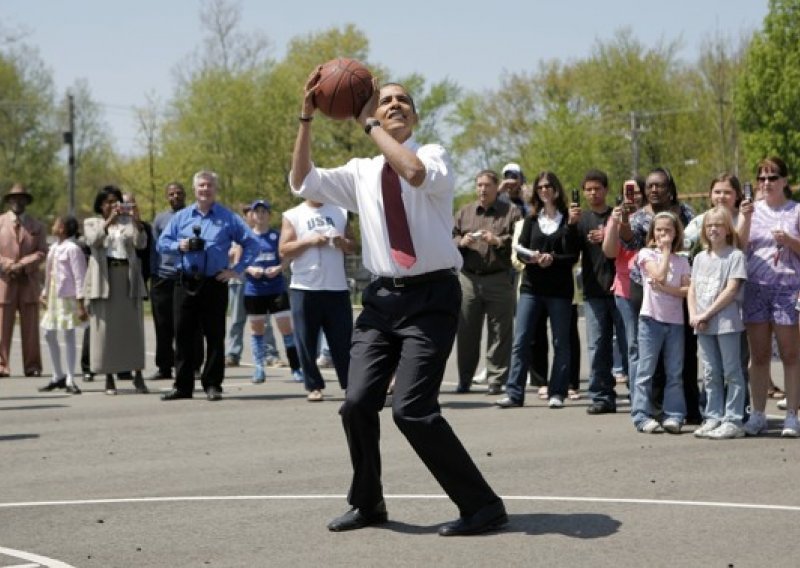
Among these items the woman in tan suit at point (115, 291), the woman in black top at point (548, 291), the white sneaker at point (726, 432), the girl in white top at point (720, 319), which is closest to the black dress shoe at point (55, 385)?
the woman in tan suit at point (115, 291)

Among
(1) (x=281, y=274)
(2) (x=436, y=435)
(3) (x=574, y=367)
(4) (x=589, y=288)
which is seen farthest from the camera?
(1) (x=281, y=274)

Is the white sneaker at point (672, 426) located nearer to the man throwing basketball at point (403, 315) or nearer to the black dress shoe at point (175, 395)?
the man throwing basketball at point (403, 315)

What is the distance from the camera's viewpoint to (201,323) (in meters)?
16.0

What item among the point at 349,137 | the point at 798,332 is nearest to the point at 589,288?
the point at 798,332

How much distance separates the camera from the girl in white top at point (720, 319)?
39.9 feet

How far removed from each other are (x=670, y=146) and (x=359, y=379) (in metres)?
62.2

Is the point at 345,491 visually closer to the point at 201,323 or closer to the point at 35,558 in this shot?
the point at 35,558

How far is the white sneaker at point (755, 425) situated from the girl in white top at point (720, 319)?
4.4 inches

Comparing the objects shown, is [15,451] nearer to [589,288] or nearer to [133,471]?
[133,471]

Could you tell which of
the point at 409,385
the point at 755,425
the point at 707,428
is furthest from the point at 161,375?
the point at 409,385

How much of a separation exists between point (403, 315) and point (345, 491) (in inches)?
68.4

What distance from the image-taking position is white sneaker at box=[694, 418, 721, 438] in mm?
12188

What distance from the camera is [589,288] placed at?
14445 mm

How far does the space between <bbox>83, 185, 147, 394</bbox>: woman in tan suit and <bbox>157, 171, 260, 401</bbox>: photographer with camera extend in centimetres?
82
